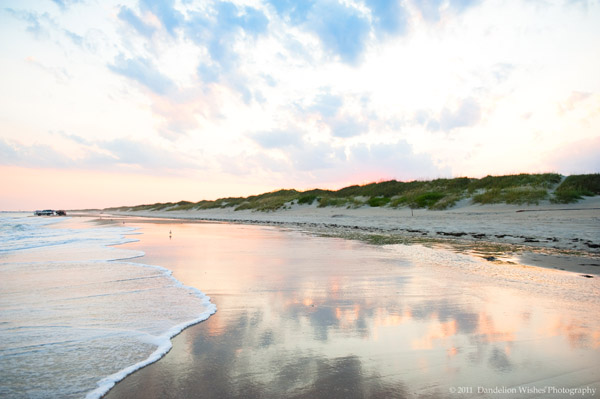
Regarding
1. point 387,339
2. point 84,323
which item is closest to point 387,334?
point 387,339

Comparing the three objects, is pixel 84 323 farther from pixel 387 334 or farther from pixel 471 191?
pixel 471 191

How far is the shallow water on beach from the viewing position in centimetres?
271

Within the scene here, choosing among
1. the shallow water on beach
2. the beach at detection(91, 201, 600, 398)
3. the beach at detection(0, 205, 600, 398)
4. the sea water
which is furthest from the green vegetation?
the sea water

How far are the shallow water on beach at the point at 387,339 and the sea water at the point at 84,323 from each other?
0.30 meters

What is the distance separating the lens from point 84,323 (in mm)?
4207

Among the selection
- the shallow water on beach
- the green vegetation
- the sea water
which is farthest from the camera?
the green vegetation

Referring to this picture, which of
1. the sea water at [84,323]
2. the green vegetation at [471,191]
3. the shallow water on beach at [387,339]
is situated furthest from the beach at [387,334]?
the green vegetation at [471,191]

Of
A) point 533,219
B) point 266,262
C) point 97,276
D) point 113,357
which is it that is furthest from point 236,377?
point 533,219

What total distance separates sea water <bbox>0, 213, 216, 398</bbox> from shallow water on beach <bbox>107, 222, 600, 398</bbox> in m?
0.30

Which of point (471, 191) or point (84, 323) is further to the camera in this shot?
point (471, 191)

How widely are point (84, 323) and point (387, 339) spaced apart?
3524mm

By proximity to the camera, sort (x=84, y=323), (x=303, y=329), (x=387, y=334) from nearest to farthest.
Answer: (x=387, y=334) → (x=303, y=329) → (x=84, y=323)

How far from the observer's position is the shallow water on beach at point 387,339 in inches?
106

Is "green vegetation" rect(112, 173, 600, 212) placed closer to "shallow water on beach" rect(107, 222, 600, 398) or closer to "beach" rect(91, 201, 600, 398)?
"beach" rect(91, 201, 600, 398)
